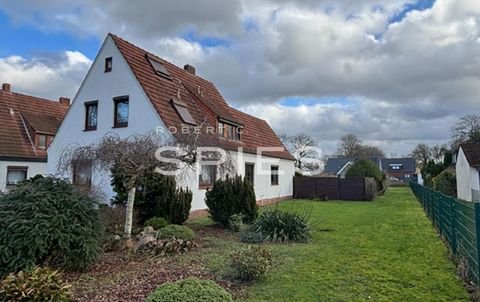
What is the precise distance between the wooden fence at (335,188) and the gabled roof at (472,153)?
235 inches

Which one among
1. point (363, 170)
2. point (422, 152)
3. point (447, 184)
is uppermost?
point (422, 152)

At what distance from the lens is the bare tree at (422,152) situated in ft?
196

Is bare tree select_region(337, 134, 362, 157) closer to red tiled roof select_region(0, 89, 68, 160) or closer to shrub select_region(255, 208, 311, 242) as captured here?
red tiled roof select_region(0, 89, 68, 160)

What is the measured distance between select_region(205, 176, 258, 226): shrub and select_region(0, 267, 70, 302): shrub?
6.71 metres

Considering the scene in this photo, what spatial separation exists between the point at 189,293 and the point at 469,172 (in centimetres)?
2186

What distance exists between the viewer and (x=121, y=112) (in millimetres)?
14719

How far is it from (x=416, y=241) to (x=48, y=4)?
1191cm

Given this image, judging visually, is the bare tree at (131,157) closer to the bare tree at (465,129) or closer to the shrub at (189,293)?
the shrub at (189,293)

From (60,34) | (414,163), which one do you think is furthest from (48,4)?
(414,163)

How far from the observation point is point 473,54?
14969 mm

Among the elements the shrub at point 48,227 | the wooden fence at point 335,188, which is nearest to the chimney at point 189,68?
the wooden fence at point 335,188

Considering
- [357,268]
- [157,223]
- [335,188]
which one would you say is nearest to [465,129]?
[335,188]

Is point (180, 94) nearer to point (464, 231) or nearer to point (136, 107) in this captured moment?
point (136, 107)

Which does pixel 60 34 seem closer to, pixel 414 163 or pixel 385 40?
pixel 385 40
